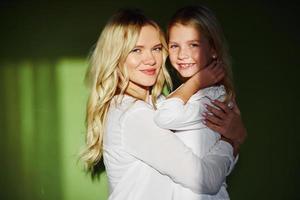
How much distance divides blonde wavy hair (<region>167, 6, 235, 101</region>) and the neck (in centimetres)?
31

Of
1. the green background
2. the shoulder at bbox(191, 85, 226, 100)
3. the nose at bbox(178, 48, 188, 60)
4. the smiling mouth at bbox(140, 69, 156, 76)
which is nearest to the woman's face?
the smiling mouth at bbox(140, 69, 156, 76)

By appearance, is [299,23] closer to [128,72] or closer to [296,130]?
[296,130]

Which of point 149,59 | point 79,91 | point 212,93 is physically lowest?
point 79,91

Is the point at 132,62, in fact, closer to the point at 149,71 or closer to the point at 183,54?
the point at 149,71

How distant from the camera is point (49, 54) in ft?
7.36

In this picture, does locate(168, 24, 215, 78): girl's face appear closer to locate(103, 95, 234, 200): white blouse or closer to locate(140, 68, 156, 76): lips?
locate(140, 68, 156, 76): lips

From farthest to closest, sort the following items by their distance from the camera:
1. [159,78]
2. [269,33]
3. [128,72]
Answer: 1. [269,33]
2. [159,78]
3. [128,72]

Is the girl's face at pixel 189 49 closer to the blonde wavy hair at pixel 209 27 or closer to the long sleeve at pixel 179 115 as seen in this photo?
the blonde wavy hair at pixel 209 27

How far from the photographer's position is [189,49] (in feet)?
6.40

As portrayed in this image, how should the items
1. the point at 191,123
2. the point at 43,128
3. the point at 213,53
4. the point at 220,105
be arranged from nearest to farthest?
the point at 191,123 → the point at 220,105 → the point at 213,53 → the point at 43,128

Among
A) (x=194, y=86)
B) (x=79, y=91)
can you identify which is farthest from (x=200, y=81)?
(x=79, y=91)

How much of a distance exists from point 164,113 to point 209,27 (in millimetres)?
480

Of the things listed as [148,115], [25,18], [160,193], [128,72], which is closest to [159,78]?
[128,72]

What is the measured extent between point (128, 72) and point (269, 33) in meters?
0.90
